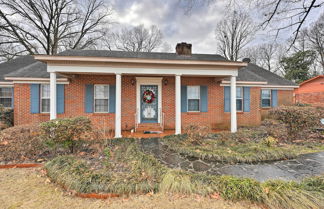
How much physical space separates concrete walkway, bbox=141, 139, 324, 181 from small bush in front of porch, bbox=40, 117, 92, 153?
2.46 metres

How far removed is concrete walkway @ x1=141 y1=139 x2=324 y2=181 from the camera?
315cm

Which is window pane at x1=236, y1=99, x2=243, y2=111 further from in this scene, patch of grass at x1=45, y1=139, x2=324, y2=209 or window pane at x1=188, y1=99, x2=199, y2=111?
patch of grass at x1=45, y1=139, x2=324, y2=209

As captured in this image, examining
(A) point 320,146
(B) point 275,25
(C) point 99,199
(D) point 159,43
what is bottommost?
(C) point 99,199

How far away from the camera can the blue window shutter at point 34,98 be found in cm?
656

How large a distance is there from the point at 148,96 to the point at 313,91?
60.4 feet

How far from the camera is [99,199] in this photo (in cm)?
246

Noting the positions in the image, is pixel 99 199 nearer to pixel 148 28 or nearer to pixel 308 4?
pixel 308 4

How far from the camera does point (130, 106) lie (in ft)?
23.7

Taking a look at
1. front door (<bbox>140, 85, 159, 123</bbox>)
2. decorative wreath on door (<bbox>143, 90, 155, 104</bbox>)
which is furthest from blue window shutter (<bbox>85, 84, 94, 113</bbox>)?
decorative wreath on door (<bbox>143, 90, 155, 104</bbox>)

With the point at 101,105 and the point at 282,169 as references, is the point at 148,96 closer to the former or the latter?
the point at 101,105

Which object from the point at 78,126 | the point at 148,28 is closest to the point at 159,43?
the point at 148,28

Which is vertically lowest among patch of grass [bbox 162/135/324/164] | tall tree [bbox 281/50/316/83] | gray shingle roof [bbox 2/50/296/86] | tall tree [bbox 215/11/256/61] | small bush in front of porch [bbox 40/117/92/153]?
patch of grass [bbox 162/135/324/164]

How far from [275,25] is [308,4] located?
94 centimetres

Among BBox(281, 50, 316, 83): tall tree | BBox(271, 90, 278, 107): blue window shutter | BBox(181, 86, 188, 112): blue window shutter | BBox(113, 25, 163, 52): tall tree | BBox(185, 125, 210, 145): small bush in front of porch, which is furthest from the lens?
BBox(113, 25, 163, 52): tall tree
